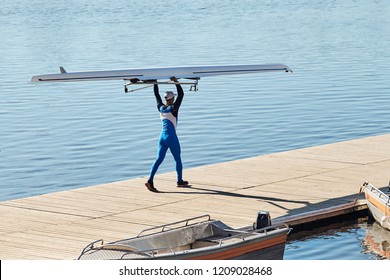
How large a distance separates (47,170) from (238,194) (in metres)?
10.3

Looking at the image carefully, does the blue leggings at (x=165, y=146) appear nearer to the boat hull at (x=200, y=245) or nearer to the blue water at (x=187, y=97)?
the boat hull at (x=200, y=245)

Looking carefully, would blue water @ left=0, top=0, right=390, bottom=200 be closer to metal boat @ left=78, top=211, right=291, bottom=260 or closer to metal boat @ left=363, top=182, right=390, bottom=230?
metal boat @ left=363, top=182, right=390, bottom=230

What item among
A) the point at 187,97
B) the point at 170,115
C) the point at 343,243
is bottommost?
the point at 187,97

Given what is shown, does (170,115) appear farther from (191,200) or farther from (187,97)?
(187,97)

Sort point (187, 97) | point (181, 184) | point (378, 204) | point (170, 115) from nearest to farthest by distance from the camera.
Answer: point (378, 204)
point (170, 115)
point (181, 184)
point (187, 97)

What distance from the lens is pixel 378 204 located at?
69.2ft

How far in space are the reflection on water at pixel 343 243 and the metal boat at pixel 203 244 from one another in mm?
2245

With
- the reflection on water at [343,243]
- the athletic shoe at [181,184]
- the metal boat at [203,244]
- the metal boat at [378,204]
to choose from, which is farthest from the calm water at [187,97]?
the metal boat at [203,244]

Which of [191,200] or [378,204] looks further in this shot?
[191,200]

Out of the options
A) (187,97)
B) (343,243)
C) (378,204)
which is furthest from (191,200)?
(187,97)

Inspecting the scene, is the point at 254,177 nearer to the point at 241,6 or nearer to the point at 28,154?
the point at 28,154

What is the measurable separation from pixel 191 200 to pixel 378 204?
3959 millimetres

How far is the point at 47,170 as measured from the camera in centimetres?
3122
